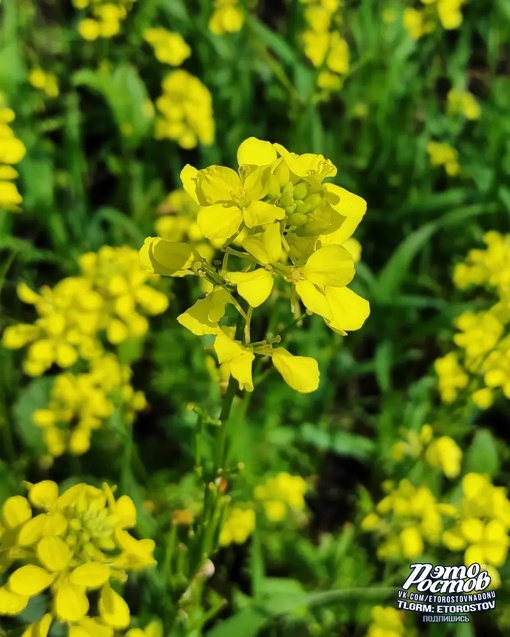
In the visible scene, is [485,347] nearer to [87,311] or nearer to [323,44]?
[87,311]

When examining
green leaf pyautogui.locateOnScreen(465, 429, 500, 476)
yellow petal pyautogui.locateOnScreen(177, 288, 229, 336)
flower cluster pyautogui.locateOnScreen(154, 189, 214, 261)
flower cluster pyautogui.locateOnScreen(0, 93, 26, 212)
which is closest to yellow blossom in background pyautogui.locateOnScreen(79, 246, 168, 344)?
flower cluster pyautogui.locateOnScreen(154, 189, 214, 261)

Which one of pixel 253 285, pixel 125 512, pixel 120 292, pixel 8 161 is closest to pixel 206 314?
pixel 253 285

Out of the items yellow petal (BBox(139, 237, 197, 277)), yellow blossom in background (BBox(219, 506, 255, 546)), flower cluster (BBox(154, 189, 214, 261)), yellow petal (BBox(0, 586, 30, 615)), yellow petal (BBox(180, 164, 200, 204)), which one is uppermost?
yellow petal (BBox(180, 164, 200, 204))

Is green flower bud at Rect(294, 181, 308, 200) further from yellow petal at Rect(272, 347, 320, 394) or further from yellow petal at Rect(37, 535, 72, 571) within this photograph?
yellow petal at Rect(37, 535, 72, 571)

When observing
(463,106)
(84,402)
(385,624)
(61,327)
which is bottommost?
(385,624)

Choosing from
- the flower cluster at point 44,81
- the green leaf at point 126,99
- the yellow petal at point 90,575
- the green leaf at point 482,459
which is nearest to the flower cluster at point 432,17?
the green leaf at point 126,99

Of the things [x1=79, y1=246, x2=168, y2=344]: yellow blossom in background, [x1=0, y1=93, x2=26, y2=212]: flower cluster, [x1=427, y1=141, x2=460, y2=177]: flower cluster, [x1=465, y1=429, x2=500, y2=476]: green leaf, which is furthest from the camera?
[x1=427, y1=141, x2=460, y2=177]: flower cluster

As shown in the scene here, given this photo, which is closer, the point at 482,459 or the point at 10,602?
the point at 10,602
